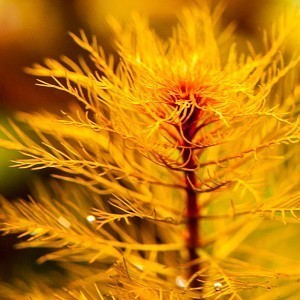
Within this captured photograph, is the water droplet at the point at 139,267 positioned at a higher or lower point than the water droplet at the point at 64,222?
lower

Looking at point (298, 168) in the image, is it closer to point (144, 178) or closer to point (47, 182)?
point (144, 178)

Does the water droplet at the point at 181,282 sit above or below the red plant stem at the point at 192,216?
below

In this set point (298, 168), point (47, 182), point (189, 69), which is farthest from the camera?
point (47, 182)

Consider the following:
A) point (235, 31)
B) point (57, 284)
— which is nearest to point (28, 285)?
point (57, 284)

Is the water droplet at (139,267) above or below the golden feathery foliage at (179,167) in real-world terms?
below

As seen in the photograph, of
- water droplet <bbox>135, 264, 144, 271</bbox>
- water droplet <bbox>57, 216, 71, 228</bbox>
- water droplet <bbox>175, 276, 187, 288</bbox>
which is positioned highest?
water droplet <bbox>57, 216, 71, 228</bbox>

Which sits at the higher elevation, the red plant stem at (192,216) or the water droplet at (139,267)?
the red plant stem at (192,216)

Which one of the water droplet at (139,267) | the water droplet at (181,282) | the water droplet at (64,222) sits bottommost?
the water droplet at (181,282)

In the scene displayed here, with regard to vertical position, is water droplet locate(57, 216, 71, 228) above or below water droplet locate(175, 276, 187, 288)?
above
